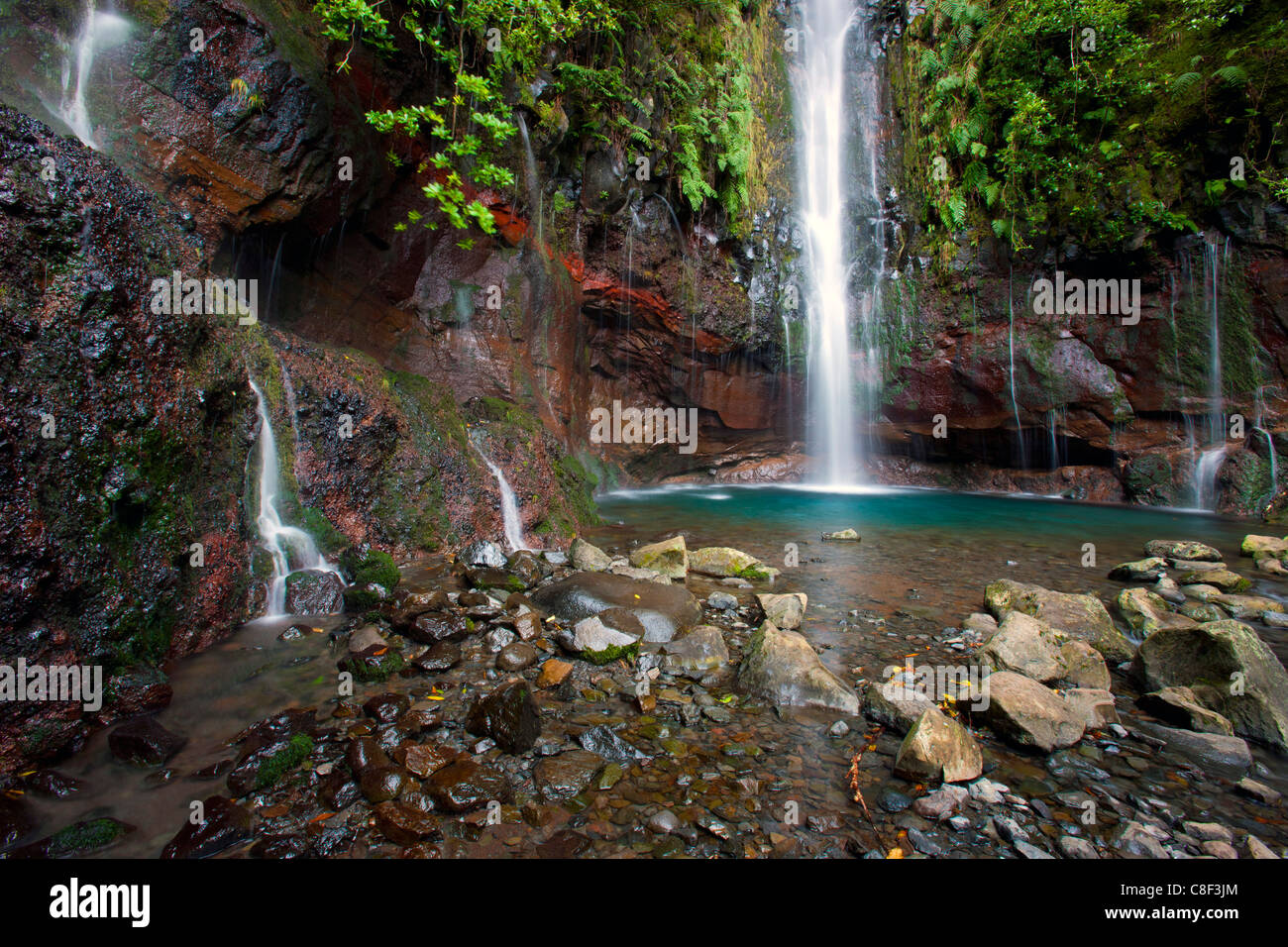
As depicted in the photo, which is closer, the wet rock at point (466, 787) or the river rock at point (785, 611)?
the wet rock at point (466, 787)

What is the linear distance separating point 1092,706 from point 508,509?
22.3 feet

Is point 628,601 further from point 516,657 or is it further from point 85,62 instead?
point 85,62

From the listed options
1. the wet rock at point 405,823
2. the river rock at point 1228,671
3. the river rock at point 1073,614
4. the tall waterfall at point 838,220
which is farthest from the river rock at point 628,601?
the tall waterfall at point 838,220

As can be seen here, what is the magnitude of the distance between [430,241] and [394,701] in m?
10.3

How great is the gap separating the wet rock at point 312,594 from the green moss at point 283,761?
2261 mm

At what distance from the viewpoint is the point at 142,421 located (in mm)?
4082

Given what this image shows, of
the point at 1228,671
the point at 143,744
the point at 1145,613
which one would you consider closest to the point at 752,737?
the point at 1228,671

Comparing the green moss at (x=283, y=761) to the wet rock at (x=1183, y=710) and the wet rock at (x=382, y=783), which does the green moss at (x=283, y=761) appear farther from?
the wet rock at (x=1183, y=710)

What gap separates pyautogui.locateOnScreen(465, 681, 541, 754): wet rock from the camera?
10.5 feet

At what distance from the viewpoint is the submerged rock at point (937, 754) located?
2.95 meters

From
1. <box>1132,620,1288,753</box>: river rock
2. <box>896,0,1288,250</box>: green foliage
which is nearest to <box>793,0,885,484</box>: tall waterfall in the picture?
<box>896,0,1288,250</box>: green foliage

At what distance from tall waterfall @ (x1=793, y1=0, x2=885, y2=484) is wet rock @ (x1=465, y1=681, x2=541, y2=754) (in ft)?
54.8
